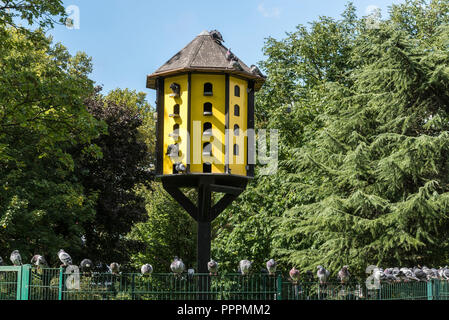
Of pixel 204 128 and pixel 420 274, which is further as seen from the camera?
pixel 204 128

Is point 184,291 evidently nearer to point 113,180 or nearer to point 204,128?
point 204,128

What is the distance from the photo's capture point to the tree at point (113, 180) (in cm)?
2119

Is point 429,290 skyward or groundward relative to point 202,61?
groundward

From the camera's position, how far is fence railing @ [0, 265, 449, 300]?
10.9 m

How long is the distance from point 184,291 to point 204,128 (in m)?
4.07

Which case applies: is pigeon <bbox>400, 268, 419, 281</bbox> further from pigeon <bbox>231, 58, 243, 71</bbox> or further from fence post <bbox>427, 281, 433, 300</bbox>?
pigeon <bbox>231, 58, 243, 71</bbox>

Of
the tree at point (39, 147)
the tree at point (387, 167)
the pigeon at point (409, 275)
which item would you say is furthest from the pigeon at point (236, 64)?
the pigeon at point (409, 275)

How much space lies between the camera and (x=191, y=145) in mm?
13883

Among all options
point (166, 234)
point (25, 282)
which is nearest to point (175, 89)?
point (25, 282)

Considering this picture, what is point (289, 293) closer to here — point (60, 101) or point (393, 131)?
point (60, 101)

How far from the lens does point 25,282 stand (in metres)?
11.3

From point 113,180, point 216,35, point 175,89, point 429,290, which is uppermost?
point 216,35

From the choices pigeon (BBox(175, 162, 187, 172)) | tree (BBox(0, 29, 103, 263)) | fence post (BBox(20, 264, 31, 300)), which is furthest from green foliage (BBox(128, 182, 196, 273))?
fence post (BBox(20, 264, 31, 300))

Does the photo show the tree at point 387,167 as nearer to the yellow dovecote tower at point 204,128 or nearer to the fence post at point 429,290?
the fence post at point 429,290
